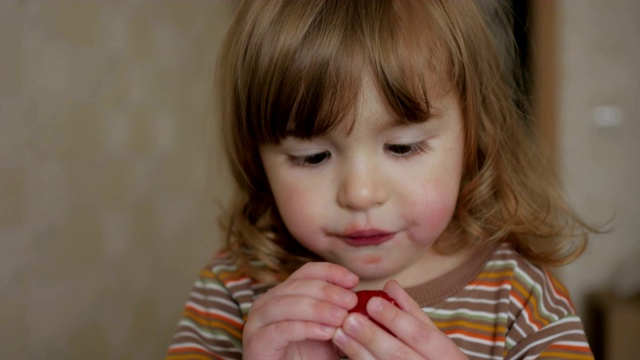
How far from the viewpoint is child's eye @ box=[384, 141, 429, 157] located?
0.82 meters

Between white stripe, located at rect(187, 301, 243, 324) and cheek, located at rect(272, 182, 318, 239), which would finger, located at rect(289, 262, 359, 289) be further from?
white stripe, located at rect(187, 301, 243, 324)

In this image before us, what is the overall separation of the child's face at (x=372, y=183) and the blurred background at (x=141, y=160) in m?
0.46

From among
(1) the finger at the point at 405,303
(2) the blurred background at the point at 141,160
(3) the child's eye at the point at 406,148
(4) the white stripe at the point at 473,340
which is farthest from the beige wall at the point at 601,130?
(1) the finger at the point at 405,303

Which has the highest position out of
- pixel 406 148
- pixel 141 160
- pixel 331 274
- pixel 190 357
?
pixel 406 148

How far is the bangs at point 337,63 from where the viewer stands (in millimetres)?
789

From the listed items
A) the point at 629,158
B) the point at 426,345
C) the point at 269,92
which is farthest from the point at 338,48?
the point at 629,158

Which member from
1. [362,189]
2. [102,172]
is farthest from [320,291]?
[102,172]

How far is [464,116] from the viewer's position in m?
0.89

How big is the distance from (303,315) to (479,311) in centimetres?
32

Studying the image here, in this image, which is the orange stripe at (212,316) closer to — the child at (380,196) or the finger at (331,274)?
the child at (380,196)

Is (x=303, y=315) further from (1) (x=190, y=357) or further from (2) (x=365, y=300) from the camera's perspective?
(1) (x=190, y=357)

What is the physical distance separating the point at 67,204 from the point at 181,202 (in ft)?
1.66

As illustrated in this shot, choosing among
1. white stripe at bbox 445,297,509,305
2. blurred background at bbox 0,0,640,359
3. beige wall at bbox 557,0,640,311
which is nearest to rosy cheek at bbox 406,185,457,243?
white stripe at bbox 445,297,509,305

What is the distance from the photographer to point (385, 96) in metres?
0.79
